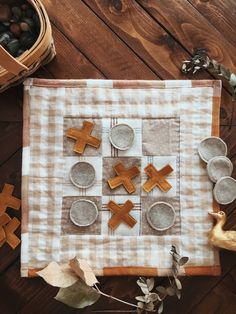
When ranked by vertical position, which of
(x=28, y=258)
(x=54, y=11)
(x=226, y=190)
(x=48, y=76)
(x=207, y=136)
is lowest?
(x=28, y=258)

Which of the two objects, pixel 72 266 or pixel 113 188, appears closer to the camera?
pixel 72 266

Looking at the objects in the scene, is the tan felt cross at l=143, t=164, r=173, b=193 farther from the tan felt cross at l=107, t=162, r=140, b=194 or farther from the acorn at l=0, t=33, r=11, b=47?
the acorn at l=0, t=33, r=11, b=47

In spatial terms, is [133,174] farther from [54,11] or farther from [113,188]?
[54,11]

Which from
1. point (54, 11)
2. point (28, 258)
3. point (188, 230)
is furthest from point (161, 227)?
point (54, 11)

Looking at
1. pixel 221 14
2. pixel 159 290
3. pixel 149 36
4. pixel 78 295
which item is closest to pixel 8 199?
pixel 78 295

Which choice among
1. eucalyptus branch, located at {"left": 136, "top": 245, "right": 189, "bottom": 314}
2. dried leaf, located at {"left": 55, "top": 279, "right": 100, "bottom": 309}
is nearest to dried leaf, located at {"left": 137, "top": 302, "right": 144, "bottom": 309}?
eucalyptus branch, located at {"left": 136, "top": 245, "right": 189, "bottom": 314}

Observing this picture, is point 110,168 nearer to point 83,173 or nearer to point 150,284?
point 83,173
